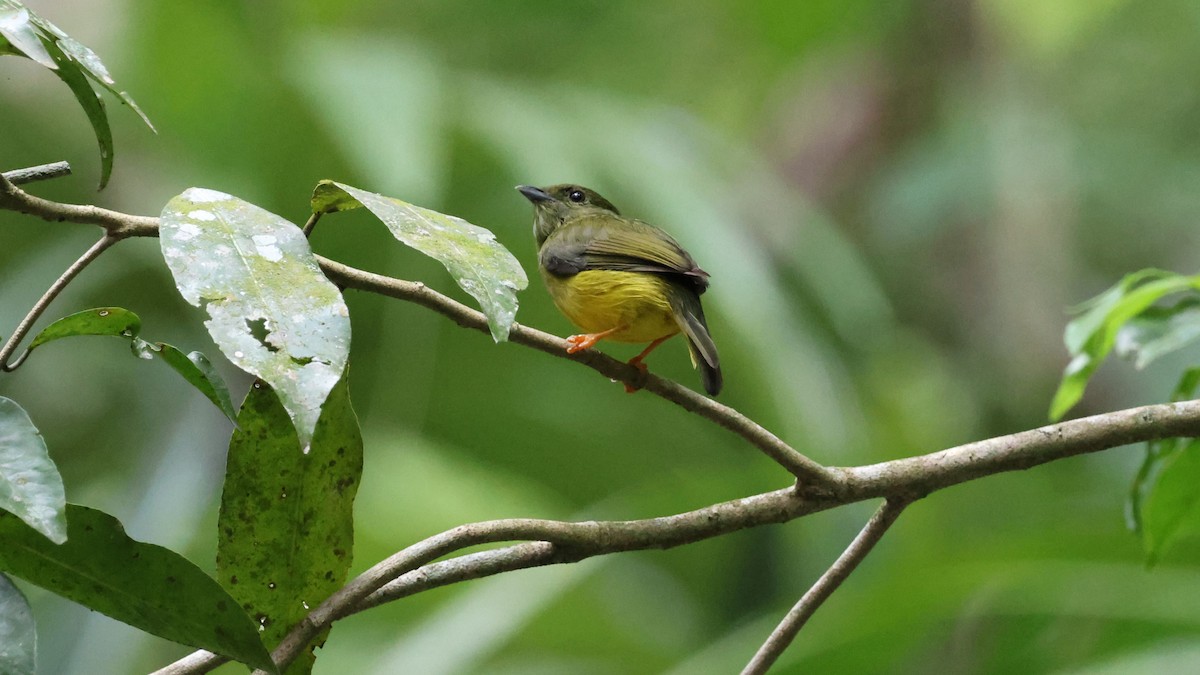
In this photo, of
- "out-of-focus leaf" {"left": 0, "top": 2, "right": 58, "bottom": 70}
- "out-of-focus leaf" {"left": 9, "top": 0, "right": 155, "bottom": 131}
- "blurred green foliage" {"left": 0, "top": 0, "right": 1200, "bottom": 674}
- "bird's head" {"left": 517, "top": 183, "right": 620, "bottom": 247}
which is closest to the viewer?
"out-of-focus leaf" {"left": 0, "top": 2, "right": 58, "bottom": 70}

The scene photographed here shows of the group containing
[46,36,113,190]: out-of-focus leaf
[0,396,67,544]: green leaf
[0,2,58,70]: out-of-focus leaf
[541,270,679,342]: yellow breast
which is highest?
[0,2,58,70]: out-of-focus leaf

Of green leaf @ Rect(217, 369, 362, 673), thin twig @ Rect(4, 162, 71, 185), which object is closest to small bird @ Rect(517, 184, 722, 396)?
green leaf @ Rect(217, 369, 362, 673)

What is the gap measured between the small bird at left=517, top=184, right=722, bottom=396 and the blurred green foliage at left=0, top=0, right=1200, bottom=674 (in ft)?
3.96

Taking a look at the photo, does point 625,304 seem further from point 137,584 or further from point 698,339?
point 137,584

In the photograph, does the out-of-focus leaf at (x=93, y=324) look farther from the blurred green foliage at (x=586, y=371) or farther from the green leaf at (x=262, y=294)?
the blurred green foliage at (x=586, y=371)

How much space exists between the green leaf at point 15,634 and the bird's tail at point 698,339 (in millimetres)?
1182

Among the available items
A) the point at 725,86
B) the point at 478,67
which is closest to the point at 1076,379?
the point at 478,67

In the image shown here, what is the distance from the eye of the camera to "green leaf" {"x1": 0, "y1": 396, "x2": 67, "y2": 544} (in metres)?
1.00

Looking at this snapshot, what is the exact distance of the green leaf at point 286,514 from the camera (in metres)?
1.34

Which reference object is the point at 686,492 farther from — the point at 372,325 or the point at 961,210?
the point at 961,210

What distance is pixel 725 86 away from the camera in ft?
25.5

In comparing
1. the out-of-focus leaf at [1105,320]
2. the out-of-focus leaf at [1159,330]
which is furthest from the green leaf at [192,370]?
the out-of-focus leaf at [1159,330]

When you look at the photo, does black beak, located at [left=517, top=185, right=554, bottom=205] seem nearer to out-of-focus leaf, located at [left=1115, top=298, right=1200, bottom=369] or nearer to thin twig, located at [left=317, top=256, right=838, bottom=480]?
thin twig, located at [left=317, top=256, right=838, bottom=480]

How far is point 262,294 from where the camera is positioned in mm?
1101
